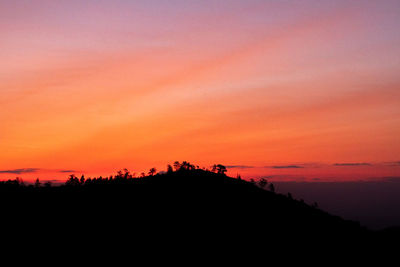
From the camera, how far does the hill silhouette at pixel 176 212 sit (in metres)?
40.2

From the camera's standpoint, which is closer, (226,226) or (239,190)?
(226,226)

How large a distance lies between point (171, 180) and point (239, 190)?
9.16 m

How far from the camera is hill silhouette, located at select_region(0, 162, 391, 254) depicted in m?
40.2

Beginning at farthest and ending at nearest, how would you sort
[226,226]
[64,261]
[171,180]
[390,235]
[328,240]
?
[390,235] < [171,180] < [328,240] < [226,226] < [64,261]

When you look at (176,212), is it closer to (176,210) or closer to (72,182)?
(176,210)

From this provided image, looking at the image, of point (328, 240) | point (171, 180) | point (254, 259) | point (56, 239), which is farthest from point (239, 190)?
point (56, 239)

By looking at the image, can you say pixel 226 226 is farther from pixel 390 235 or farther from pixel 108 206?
pixel 390 235

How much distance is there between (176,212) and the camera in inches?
1738

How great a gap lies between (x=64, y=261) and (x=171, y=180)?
20673mm

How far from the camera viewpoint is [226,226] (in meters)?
43.2

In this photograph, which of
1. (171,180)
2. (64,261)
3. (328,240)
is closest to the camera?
(64,261)

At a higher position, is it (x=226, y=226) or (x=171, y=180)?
(x=171, y=180)

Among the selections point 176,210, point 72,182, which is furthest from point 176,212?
point 72,182

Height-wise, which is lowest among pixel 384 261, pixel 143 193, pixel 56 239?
pixel 384 261
